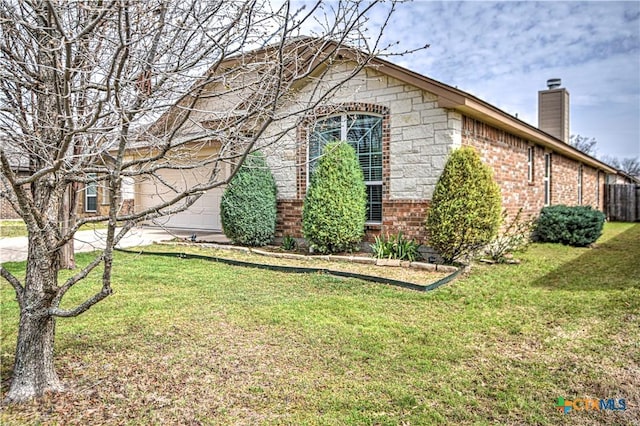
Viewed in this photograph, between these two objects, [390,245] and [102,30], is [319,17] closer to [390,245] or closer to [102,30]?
[102,30]

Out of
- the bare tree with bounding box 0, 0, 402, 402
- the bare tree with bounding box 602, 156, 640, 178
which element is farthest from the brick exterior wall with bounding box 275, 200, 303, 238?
the bare tree with bounding box 602, 156, 640, 178

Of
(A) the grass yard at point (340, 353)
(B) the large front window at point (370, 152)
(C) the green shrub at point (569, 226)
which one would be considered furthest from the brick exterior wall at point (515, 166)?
(A) the grass yard at point (340, 353)

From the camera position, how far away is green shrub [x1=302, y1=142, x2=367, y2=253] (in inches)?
327

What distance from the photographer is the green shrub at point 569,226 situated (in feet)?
34.9

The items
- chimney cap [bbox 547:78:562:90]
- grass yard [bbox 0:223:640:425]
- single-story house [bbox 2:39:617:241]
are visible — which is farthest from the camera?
chimney cap [bbox 547:78:562:90]

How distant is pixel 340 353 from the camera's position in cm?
363

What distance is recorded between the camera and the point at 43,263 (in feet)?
9.16

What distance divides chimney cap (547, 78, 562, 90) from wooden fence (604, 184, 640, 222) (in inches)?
301

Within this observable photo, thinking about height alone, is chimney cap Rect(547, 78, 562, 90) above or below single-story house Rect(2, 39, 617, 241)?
above

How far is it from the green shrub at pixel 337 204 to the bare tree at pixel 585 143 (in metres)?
41.6

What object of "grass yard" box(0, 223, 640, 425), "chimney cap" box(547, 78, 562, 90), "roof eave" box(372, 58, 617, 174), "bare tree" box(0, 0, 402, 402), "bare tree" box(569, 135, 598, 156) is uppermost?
"bare tree" box(569, 135, 598, 156)

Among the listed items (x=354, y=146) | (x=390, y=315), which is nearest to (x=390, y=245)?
(x=354, y=146)

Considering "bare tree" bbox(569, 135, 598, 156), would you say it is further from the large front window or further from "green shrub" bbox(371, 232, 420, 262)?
"green shrub" bbox(371, 232, 420, 262)

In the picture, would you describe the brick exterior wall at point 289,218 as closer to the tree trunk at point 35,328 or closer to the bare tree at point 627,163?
the tree trunk at point 35,328
